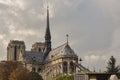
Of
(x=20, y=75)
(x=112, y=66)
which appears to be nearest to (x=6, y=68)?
(x=20, y=75)

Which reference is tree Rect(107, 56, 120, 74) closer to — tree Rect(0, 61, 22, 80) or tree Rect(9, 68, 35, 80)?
tree Rect(9, 68, 35, 80)

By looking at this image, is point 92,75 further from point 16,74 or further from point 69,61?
point 69,61

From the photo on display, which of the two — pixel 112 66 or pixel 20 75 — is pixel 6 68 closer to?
pixel 20 75

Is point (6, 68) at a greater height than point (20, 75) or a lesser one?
greater

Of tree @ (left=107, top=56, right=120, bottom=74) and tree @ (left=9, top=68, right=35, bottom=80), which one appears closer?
tree @ (left=107, top=56, right=120, bottom=74)

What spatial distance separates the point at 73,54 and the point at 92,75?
113 m

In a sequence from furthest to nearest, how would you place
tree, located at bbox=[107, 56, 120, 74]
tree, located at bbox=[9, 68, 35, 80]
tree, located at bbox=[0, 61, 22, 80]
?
tree, located at bbox=[0, 61, 22, 80] → tree, located at bbox=[9, 68, 35, 80] → tree, located at bbox=[107, 56, 120, 74]

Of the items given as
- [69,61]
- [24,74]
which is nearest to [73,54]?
[69,61]

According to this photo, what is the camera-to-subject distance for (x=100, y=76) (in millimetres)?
74375

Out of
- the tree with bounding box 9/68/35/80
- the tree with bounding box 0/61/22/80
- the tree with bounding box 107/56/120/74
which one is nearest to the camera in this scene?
the tree with bounding box 107/56/120/74

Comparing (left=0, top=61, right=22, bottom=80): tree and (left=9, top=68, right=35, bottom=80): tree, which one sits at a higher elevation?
(left=0, top=61, right=22, bottom=80): tree

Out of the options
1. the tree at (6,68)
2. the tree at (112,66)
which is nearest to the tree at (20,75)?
the tree at (6,68)

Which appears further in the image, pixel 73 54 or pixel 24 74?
pixel 73 54

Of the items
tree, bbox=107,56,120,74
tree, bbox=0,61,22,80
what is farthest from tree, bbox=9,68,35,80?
tree, bbox=107,56,120,74
